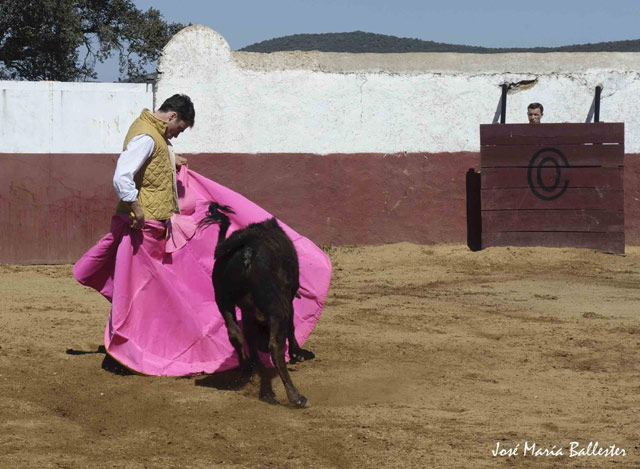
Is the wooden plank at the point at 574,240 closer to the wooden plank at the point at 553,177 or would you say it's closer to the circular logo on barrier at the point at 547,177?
the circular logo on barrier at the point at 547,177

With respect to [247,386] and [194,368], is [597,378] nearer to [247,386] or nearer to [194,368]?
[247,386]

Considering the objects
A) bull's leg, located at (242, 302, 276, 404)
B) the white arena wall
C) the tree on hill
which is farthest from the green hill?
bull's leg, located at (242, 302, 276, 404)

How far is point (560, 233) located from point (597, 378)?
19.5 ft

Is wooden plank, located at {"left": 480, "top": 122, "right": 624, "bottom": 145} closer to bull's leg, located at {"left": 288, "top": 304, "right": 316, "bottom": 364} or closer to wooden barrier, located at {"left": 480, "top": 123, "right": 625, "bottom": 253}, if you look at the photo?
wooden barrier, located at {"left": 480, "top": 123, "right": 625, "bottom": 253}

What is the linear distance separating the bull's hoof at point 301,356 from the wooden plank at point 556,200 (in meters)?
5.72

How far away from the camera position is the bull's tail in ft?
15.9

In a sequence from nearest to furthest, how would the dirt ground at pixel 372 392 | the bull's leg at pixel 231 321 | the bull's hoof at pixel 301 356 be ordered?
the dirt ground at pixel 372 392, the bull's leg at pixel 231 321, the bull's hoof at pixel 301 356

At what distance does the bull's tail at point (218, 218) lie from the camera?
15.9ft

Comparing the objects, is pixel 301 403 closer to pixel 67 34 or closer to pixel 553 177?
pixel 553 177

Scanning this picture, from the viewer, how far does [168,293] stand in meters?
5.23

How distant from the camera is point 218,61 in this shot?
10828 millimetres

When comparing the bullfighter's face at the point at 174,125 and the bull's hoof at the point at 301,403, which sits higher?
the bullfighter's face at the point at 174,125

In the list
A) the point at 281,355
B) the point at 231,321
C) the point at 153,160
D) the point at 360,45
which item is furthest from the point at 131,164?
the point at 360,45

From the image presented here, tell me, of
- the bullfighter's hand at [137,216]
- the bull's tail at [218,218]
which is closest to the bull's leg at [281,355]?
the bull's tail at [218,218]
